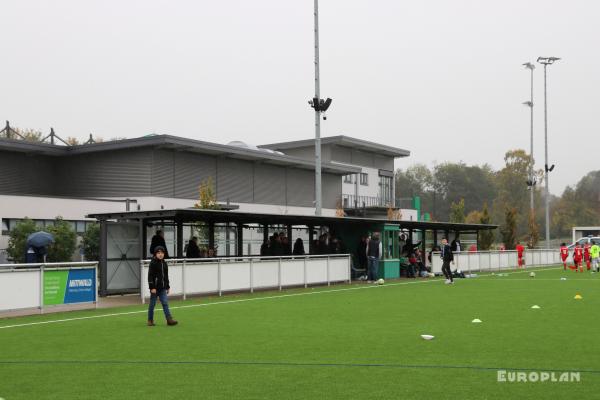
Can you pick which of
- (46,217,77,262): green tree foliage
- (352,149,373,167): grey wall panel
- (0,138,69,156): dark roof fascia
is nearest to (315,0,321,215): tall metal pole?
(46,217,77,262): green tree foliage

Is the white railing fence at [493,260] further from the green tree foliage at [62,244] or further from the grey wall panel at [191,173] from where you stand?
the grey wall panel at [191,173]

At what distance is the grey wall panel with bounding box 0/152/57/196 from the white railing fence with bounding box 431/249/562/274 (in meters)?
26.2

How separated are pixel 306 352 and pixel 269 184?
50281 mm

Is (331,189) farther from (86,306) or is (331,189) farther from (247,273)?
(86,306)

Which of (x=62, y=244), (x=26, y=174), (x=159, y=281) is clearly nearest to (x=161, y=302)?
(x=159, y=281)

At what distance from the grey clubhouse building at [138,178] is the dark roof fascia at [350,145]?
523 cm

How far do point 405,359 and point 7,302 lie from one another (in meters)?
11.0

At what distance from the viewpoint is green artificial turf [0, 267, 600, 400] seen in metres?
8.68

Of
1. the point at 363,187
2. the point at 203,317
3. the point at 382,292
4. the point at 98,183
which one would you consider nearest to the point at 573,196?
the point at 363,187

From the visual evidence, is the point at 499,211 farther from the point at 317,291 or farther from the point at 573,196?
the point at 317,291

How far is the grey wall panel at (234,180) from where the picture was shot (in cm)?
5653

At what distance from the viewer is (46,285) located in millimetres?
19344

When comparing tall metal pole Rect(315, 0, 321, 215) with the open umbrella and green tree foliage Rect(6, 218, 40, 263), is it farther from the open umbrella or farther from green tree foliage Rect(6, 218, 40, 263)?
green tree foliage Rect(6, 218, 40, 263)

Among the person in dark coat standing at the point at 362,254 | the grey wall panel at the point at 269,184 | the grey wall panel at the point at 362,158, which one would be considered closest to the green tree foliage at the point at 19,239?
the person in dark coat standing at the point at 362,254
